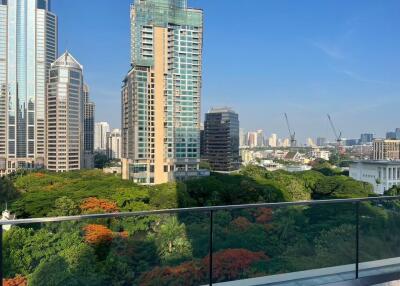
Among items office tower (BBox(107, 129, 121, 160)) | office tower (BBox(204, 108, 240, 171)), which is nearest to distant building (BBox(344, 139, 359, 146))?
office tower (BBox(204, 108, 240, 171))

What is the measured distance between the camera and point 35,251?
181cm

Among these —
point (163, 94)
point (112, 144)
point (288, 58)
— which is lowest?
point (112, 144)

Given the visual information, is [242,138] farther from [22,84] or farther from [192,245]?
[192,245]

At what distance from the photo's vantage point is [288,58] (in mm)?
40906

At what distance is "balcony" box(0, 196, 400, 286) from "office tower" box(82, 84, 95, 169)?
42330 mm

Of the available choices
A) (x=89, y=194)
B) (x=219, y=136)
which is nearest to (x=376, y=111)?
(x=219, y=136)

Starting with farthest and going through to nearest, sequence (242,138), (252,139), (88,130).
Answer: (252,139)
(242,138)
(88,130)

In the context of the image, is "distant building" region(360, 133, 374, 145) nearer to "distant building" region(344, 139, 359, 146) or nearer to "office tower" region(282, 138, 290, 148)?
"distant building" region(344, 139, 359, 146)

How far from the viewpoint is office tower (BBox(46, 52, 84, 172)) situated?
39.2 m

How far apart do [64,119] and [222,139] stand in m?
20.5

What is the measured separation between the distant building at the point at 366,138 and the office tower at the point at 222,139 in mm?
19603

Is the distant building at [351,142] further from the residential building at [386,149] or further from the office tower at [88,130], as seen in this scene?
the office tower at [88,130]

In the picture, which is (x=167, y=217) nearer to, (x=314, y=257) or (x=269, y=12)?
(x=314, y=257)

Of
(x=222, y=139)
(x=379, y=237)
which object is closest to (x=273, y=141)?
(x=222, y=139)
